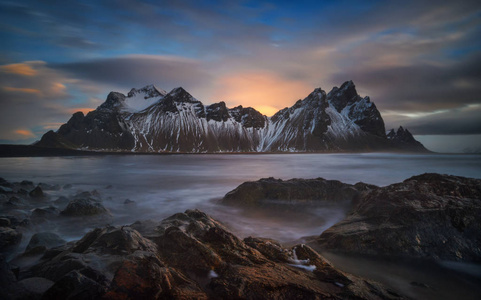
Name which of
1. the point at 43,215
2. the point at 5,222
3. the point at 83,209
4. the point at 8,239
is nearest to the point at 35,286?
the point at 8,239

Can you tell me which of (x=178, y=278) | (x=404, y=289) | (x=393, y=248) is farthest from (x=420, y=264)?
(x=178, y=278)

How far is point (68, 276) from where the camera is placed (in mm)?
2898

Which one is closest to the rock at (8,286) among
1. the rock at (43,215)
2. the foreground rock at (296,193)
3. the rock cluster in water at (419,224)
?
the rock cluster in water at (419,224)

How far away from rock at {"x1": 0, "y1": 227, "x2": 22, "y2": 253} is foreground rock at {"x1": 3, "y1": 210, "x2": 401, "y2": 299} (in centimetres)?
146

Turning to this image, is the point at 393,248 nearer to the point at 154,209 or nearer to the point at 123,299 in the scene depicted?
the point at 123,299

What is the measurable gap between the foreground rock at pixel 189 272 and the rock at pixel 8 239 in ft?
4.79

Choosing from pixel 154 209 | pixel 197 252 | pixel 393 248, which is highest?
Answer: pixel 197 252

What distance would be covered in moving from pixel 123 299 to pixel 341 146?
662 ft

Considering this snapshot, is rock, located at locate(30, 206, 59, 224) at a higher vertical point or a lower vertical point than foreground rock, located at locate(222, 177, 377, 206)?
lower

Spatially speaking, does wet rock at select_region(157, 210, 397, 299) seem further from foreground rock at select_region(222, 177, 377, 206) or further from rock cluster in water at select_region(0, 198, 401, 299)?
foreground rock at select_region(222, 177, 377, 206)

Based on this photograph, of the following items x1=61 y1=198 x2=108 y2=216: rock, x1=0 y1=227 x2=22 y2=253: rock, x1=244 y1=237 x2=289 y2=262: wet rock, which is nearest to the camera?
x1=244 y1=237 x2=289 y2=262: wet rock

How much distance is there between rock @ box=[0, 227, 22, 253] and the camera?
18.1 ft

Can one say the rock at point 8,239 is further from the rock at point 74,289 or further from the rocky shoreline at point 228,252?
the rock at point 74,289

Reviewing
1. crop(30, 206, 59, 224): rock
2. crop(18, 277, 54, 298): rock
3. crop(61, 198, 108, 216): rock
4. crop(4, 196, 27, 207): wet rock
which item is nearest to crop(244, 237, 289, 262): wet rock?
crop(18, 277, 54, 298): rock
